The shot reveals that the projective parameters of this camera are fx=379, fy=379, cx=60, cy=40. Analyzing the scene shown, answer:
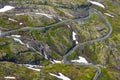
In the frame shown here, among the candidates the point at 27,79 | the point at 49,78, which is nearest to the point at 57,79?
the point at 49,78

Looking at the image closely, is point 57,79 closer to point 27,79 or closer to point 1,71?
point 27,79

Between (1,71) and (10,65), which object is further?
(10,65)

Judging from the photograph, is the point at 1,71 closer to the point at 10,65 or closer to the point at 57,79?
the point at 10,65

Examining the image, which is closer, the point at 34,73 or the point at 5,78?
the point at 5,78

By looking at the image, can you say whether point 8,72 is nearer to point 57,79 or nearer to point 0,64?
point 0,64

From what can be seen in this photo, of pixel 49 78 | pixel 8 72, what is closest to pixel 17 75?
pixel 8 72

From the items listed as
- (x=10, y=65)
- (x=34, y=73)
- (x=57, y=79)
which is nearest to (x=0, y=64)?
(x=10, y=65)

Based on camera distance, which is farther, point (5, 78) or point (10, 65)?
point (10, 65)
